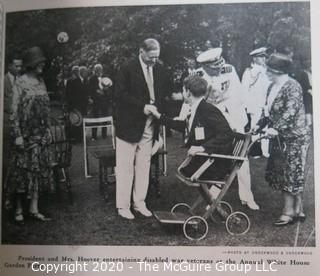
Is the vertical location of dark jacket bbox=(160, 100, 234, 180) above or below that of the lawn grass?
above

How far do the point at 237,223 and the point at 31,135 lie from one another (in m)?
0.36

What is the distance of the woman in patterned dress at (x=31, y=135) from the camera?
74 centimetres

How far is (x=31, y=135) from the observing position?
741 mm

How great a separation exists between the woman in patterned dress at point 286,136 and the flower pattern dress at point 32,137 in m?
0.35

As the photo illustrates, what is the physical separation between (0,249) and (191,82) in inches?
15.8

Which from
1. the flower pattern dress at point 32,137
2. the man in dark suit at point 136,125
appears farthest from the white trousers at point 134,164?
the flower pattern dress at point 32,137

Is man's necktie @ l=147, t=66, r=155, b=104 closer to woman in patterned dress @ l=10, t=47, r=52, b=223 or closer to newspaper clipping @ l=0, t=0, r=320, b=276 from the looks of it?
newspaper clipping @ l=0, t=0, r=320, b=276

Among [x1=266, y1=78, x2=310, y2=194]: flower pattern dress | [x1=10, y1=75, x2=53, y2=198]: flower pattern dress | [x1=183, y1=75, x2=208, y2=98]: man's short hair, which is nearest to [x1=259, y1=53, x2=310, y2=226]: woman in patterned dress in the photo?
[x1=266, y1=78, x2=310, y2=194]: flower pattern dress

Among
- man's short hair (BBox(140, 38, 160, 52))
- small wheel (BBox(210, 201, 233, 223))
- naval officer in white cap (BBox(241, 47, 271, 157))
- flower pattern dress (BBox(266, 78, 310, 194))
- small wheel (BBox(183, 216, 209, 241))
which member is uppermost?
man's short hair (BBox(140, 38, 160, 52))

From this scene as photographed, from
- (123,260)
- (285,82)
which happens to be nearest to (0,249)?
(123,260)

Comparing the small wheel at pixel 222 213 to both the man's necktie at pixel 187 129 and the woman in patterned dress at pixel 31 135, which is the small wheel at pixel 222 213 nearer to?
the man's necktie at pixel 187 129

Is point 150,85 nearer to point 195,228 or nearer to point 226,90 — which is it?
point 226,90

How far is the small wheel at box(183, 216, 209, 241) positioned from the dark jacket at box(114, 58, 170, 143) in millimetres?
153

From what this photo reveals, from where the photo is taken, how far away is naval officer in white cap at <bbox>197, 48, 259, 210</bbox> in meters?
0.73
